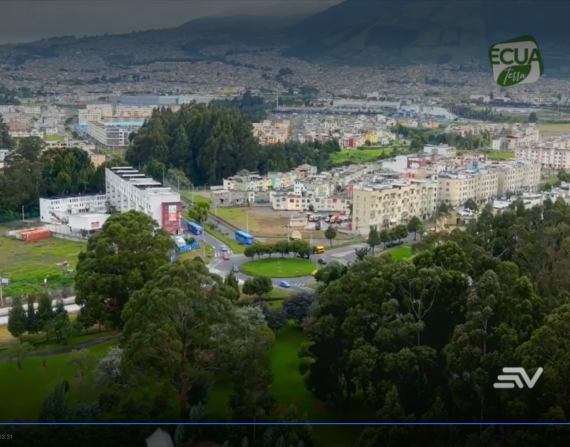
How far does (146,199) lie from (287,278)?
1.29 meters

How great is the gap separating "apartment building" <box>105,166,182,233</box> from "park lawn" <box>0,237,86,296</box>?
0.50 meters

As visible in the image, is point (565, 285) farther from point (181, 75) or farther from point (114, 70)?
point (114, 70)

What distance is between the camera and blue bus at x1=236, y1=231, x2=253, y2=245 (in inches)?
225

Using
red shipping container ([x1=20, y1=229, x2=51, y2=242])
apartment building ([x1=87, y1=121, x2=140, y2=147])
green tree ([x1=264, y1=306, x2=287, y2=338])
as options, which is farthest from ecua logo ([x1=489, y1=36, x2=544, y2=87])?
apartment building ([x1=87, y1=121, x2=140, y2=147])

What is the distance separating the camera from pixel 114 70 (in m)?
4.31

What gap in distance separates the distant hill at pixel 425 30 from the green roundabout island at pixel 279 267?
160 centimetres

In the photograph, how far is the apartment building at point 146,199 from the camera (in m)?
5.71

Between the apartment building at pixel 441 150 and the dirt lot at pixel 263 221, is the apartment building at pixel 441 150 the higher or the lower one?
the higher one

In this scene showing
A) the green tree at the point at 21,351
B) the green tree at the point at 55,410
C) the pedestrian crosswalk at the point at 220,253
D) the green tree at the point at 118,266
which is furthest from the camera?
the pedestrian crosswalk at the point at 220,253

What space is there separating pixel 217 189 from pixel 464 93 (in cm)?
349

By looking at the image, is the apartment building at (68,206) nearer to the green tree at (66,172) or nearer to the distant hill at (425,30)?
the green tree at (66,172)

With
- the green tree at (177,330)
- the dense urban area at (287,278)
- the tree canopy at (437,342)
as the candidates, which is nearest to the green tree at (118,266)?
the dense urban area at (287,278)

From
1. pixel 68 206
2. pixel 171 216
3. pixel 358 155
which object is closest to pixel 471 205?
pixel 171 216

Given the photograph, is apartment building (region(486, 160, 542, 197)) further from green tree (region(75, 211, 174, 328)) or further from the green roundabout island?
green tree (region(75, 211, 174, 328))
